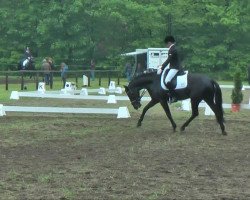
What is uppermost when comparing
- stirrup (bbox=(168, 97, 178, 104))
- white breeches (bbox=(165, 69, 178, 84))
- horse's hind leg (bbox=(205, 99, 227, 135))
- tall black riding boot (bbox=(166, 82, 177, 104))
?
white breeches (bbox=(165, 69, 178, 84))

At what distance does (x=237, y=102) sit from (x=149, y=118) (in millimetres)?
3574

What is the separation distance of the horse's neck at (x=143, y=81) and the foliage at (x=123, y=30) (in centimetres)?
3653

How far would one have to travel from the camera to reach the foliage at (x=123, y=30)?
52594mm

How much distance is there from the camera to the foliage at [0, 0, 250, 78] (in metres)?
52.6

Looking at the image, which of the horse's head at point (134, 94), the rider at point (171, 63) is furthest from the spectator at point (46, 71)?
the rider at point (171, 63)

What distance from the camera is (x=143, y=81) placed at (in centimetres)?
1551

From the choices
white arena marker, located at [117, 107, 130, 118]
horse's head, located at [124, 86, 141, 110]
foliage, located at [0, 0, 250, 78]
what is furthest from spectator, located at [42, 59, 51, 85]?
horse's head, located at [124, 86, 141, 110]

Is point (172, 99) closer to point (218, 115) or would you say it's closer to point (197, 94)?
point (197, 94)

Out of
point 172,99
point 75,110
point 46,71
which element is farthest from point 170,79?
point 46,71

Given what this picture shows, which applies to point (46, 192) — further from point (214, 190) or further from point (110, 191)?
point (214, 190)

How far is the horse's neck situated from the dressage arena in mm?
1037

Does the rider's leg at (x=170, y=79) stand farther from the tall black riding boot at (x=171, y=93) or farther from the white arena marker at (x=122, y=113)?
the white arena marker at (x=122, y=113)

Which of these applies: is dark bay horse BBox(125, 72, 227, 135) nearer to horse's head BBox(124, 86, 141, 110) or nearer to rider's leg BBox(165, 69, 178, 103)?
rider's leg BBox(165, 69, 178, 103)

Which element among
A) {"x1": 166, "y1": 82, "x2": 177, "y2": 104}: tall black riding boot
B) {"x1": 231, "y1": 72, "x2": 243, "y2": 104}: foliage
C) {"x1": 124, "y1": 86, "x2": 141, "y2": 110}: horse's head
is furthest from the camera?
{"x1": 231, "y1": 72, "x2": 243, "y2": 104}: foliage
